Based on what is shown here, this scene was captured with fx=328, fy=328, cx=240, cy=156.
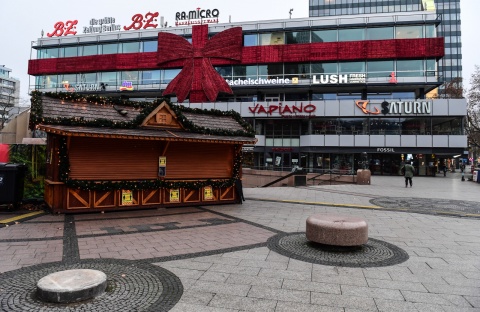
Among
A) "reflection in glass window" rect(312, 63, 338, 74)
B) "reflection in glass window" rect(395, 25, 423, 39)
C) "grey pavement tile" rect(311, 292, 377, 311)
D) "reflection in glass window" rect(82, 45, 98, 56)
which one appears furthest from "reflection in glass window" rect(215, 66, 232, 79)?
"grey pavement tile" rect(311, 292, 377, 311)

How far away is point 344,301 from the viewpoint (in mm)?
4816

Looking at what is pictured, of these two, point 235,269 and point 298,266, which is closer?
point 235,269

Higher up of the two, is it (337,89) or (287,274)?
(337,89)

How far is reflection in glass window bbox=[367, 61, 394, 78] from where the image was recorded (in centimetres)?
3831

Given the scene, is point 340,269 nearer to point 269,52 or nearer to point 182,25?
point 269,52

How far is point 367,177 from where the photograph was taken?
26391 mm

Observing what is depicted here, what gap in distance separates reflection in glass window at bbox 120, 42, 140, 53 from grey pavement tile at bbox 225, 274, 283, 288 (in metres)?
44.9

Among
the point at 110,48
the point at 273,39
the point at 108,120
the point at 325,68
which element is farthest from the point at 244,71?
the point at 108,120

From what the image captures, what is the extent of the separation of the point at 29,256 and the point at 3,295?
2.09 meters

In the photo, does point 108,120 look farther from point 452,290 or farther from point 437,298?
point 452,290

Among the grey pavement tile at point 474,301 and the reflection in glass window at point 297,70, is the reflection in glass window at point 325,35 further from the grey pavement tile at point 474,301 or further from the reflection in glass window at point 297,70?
the grey pavement tile at point 474,301

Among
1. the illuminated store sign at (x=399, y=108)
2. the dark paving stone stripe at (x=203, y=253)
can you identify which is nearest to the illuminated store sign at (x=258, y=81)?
the illuminated store sign at (x=399, y=108)

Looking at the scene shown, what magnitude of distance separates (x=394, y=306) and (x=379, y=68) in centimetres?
3878

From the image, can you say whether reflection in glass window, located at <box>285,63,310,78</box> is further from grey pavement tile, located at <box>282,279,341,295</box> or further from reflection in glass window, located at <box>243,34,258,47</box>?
grey pavement tile, located at <box>282,279,341,295</box>
